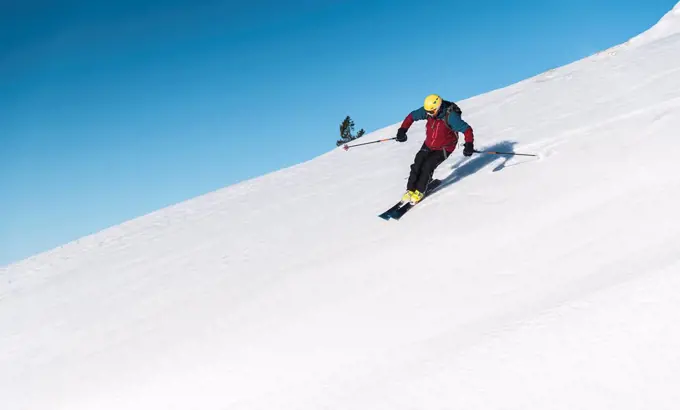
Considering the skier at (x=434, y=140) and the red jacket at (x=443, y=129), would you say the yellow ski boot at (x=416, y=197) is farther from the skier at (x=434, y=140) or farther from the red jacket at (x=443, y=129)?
the red jacket at (x=443, y=129)

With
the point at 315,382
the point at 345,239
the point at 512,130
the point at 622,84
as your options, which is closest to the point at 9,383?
the point at 315,382

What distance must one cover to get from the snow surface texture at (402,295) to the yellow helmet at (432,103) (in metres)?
1.30

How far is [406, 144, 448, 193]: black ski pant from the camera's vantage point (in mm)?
8320

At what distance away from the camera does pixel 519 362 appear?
4.07 m

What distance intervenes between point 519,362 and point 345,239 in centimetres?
410

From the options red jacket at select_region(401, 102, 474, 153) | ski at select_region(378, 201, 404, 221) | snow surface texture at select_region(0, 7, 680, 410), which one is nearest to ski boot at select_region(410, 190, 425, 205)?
snow surface texture at select_region(0, 7, 680, 410)

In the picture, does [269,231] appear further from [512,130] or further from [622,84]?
[622,84]

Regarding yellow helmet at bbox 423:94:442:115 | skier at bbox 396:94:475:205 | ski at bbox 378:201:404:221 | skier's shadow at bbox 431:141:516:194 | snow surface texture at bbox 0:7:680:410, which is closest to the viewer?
snow surface texture at bbox 0:7:680:410

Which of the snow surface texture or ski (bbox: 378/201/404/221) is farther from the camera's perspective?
ski (bbox: 378/201/404/221)

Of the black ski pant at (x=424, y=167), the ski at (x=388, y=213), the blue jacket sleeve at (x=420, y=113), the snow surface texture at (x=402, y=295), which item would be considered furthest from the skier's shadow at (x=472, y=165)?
the blue jacket sleeve at (x=420, y=113)

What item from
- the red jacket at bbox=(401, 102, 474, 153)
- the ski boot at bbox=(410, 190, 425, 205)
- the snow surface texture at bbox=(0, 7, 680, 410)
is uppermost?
the red jacket at bbox=(401, 102, 474, 153)

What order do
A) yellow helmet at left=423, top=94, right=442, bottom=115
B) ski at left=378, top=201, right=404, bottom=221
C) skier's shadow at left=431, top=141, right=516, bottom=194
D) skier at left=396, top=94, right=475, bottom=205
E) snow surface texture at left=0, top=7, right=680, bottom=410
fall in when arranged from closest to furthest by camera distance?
1. snow surface texture at left=0, top=7, right=680, bottom=410
2. yellow helmet at left=423, top=94, right=442, bottom=115
3. skier at left=396, top=94, right=475, bottom=205
4. ski at left=378, top=201, right=404, bottom=221
5. skier's shadow at left=431, top=141, right=516, bottom=194

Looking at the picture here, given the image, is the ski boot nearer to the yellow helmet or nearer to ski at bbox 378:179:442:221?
ski at bbox 378:179:442:221

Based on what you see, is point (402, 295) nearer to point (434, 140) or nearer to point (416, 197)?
point (416, 197)
